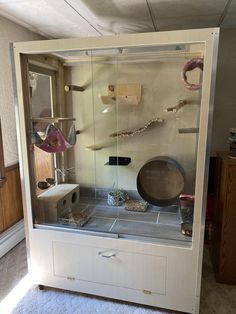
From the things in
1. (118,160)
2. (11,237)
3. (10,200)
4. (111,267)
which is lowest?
(11,237)

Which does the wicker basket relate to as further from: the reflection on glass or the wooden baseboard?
the wooden baseboard

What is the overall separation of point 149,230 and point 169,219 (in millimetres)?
191

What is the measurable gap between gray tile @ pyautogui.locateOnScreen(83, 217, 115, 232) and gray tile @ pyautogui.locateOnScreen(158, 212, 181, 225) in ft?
1.14

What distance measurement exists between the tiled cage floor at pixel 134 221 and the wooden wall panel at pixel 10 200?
73 cm

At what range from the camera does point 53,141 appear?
1.86 meters

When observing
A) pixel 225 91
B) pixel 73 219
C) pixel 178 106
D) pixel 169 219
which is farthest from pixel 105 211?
pixel 225 91

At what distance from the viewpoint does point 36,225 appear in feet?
5.68

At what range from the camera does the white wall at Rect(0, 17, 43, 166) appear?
2.08 m

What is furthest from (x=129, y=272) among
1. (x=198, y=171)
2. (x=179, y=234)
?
(x=198, y=171)

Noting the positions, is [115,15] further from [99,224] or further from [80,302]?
[80,302]

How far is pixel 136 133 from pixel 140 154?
177 mm

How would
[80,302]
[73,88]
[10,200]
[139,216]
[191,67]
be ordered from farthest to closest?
[10,200]
[73,88]
[139,216]
[80,302]
[191,67]

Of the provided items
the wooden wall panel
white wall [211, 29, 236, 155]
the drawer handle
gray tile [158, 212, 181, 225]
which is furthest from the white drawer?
white wall [211, 29, 236, 155]

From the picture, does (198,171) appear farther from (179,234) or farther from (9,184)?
(9,184)
